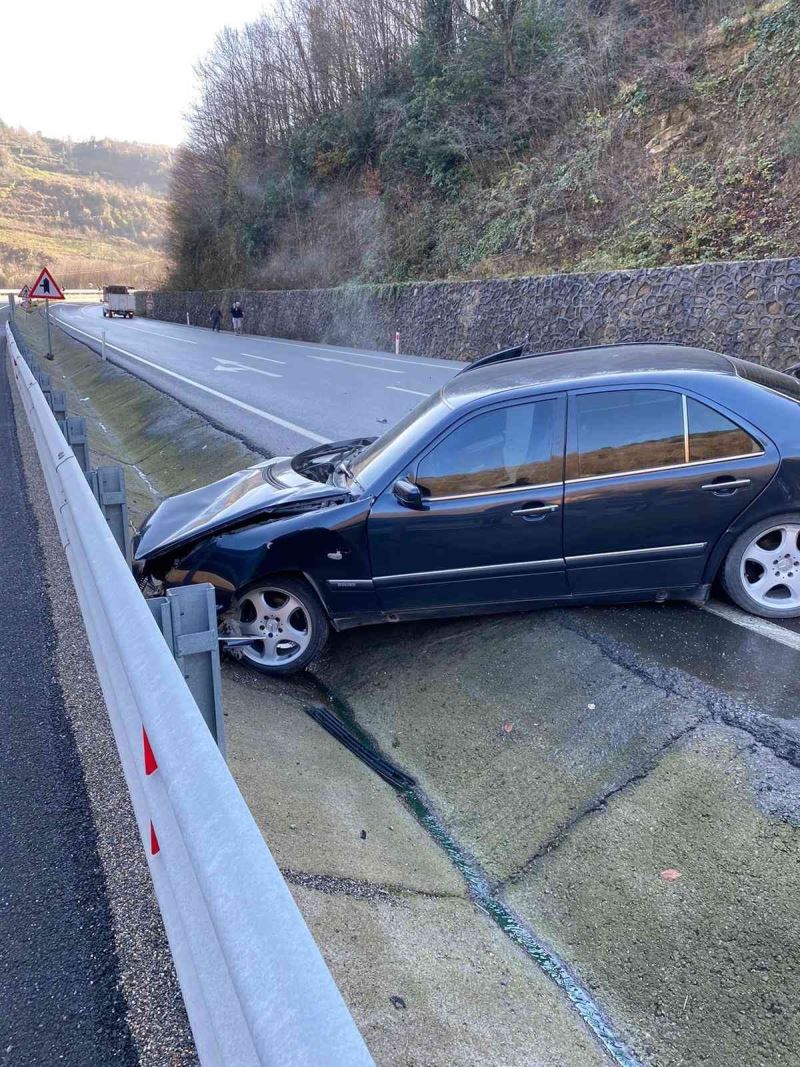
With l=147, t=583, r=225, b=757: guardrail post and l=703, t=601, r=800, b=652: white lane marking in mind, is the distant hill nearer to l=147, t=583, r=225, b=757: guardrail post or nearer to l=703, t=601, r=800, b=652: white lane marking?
l=703, t=601, r=800, b=652: white lane marking

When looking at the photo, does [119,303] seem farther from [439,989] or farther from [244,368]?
[439,989]

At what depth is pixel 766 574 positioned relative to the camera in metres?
4.57

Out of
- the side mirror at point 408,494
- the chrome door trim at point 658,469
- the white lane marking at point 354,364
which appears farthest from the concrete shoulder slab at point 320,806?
the white lane marking at point 354,364

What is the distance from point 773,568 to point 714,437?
0.80m

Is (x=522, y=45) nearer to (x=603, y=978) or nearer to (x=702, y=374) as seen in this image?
(x=702, y=374)

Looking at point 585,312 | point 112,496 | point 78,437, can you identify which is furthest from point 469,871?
point 585,312

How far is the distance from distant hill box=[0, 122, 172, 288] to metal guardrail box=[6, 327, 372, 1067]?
333 feet

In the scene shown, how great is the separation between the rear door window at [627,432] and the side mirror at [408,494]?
0.83 meters

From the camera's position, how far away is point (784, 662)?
162 inches

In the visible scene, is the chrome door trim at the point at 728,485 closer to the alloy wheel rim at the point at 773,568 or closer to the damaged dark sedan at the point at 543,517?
the damaged dark sedan at the point at 543,517

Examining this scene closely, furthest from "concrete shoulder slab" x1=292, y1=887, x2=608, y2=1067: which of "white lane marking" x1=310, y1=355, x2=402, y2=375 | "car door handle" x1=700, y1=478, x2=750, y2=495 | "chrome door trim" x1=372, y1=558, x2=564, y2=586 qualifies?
"white lane marking" x1=310, y1=355, x2=402, y2=375

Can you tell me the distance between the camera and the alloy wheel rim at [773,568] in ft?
14.9

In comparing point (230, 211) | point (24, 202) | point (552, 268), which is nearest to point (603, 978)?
point (552, 268)

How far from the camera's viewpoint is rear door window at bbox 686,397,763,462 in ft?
14.6
